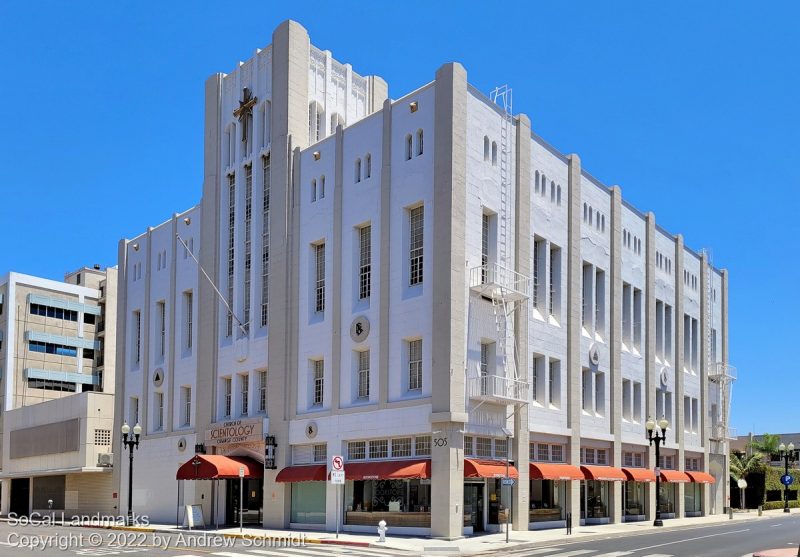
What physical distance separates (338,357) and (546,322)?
33.6 feet

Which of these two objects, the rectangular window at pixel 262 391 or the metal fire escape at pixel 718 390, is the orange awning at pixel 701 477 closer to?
the metal fire escape at pixel 718 390

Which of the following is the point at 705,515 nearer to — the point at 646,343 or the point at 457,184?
the point at 646,343

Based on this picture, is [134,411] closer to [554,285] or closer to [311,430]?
[311,430]

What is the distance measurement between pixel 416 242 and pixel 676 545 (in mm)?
16010

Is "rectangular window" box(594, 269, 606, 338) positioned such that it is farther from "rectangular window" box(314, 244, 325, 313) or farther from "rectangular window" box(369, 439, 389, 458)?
"rectangular window" box(369, 439, 389, 458)

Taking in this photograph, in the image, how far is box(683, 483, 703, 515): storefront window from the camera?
59.5 meters

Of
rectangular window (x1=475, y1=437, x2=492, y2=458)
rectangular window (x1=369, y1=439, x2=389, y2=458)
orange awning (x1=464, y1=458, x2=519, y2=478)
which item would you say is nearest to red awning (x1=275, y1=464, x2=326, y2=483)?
rectangular window (x1=369, y1=439, x2=389, y2=458)

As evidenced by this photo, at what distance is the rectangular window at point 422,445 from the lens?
37281 mm

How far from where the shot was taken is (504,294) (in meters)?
39.2

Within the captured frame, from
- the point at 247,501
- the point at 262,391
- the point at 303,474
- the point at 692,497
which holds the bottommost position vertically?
the point at 692,497

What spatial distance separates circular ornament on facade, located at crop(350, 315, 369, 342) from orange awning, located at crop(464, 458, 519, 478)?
7345 millimetres

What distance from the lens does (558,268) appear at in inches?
1797

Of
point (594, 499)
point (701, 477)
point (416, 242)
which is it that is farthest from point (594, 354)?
point (701, 477)

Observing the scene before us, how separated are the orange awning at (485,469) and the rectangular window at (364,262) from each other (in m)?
9.12
